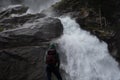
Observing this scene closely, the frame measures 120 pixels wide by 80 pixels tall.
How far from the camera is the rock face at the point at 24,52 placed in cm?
1644

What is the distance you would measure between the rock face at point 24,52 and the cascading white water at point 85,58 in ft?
5.27

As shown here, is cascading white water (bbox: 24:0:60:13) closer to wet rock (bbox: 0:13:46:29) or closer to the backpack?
wet rock (bbox: 0:13:46:29)

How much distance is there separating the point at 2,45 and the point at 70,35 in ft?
19.6

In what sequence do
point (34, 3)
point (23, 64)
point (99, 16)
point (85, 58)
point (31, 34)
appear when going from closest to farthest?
1. point (23, 64)
2. point (31, 34)
3. point (85, 58)
4. point (99, 16)
5. point (34, 3)

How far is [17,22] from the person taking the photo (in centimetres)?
2212

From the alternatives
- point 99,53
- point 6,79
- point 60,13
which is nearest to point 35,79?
point 6,79

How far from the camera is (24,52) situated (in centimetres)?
1698

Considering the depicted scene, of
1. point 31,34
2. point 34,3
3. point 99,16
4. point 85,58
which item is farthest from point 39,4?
point 31,34

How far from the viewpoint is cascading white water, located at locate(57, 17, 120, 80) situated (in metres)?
18.4

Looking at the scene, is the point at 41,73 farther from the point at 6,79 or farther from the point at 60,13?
the point at 60,13

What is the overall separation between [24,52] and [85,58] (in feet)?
16.1

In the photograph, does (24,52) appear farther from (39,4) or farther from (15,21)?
(39,4)

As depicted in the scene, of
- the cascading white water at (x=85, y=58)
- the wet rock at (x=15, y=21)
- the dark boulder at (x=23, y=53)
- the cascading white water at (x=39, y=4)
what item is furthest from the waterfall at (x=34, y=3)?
the dark boulder at (x=23, y=53)

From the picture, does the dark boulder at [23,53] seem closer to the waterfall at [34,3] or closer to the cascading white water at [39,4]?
the waterfall at [34,3]
